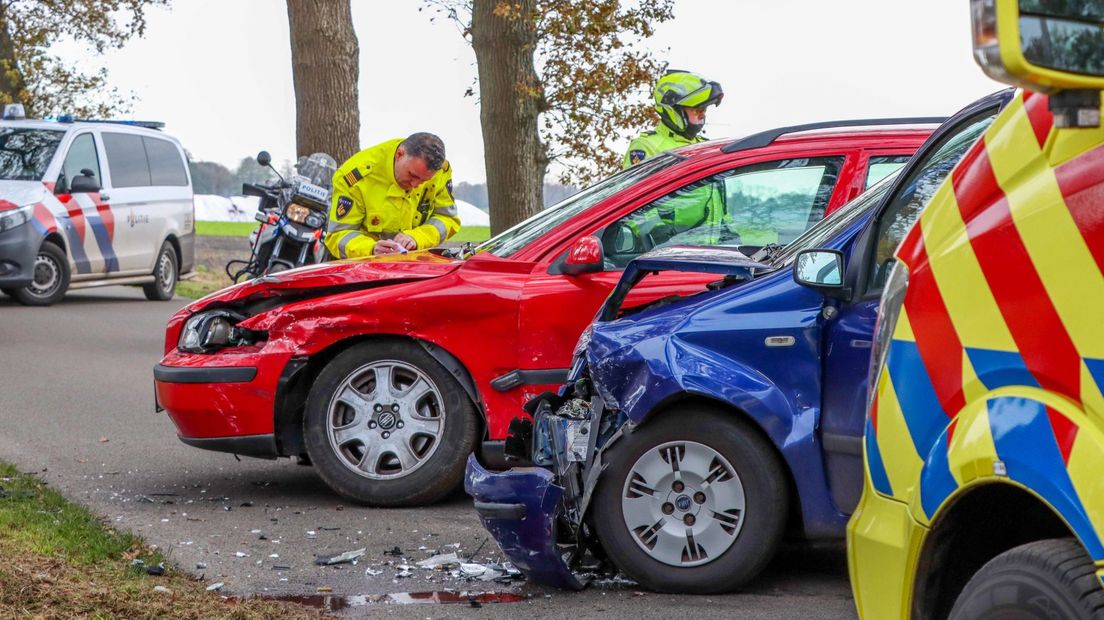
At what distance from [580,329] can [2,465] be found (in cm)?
325

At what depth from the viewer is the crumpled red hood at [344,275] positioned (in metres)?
6.93

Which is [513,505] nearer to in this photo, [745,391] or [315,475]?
[745,391]

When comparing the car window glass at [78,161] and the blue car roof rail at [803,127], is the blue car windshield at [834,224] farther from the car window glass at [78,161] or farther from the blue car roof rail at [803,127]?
the car window glass at [78,161]

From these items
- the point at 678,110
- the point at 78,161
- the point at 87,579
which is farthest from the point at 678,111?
the point at 78,161

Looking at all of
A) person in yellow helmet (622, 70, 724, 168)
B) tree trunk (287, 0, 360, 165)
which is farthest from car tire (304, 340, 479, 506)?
tree trunk (287, 0, 360, 165)

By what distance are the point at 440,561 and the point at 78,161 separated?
12746 millimetres

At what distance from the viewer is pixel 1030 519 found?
9.77ft

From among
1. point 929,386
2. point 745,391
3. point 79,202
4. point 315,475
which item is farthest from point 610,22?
point 929,386

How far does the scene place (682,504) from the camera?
5371mm

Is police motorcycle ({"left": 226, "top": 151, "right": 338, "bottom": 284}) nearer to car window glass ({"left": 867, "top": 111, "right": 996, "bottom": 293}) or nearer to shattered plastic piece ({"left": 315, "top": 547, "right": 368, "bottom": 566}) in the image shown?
shattered plastic piece ({"left": 315, "top": 547, "right": 368, "bottom": 566})

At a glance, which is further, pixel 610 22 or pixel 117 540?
pixel 610 22

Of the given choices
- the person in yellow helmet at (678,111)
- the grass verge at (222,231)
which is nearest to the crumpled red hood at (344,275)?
the person in yellow helmet at (678,111)

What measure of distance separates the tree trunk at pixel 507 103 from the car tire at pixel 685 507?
9500mm

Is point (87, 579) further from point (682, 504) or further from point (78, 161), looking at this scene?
point (78, 161)
